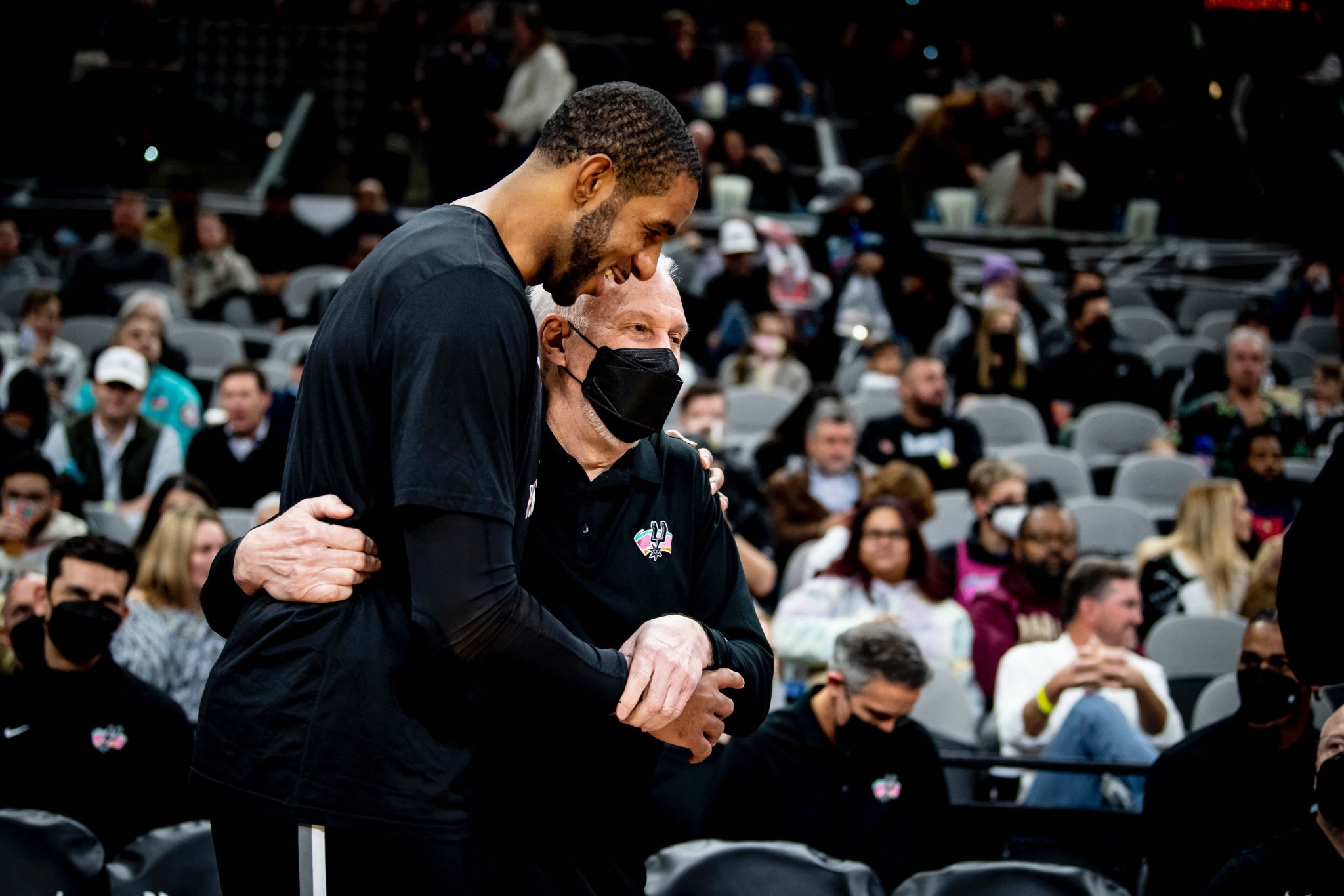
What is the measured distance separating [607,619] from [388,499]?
1.70ft

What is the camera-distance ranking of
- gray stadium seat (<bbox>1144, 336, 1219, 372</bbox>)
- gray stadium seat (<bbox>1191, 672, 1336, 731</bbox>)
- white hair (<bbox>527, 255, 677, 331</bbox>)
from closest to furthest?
white hair (<bbox>527, 255, 677, 331</bbox>), gray stadium seat (<bbox>1191, 672, 1336, 731</bbox>), gray stadium seat (<bbox>1144, 336, 1219, 372</bbox>)

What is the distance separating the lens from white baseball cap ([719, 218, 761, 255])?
9.61m

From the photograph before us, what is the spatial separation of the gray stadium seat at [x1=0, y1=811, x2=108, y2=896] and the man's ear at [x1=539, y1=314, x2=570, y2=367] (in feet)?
5.83

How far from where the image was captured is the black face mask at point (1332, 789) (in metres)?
2.90

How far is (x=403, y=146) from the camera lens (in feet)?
43.8

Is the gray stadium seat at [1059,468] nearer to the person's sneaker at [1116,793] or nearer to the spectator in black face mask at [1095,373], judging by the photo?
the spectator in black face mask at [1095,373]

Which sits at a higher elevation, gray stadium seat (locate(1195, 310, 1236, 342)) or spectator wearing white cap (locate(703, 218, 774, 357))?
spectator wearing white cap (locate(703, 218, 774, 357))

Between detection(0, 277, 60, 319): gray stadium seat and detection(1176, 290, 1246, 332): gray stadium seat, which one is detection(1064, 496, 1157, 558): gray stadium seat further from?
detection(0, 277, 60, 319): gray stadium seat

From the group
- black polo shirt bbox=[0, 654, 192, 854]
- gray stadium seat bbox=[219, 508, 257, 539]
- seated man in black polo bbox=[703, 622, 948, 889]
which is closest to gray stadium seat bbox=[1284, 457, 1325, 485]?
seated man in black polo bbox=[703, 622, 948, 889]

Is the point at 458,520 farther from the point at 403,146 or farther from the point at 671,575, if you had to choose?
the point at 403,146

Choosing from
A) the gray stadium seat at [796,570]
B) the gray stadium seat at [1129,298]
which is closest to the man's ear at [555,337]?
the gray stadium seat at [796,570]

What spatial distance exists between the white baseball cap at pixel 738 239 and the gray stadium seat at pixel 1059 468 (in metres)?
2.87

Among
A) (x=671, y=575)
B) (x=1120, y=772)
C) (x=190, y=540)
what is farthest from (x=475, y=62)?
(x=671, y=575)

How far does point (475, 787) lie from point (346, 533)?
389 mm
